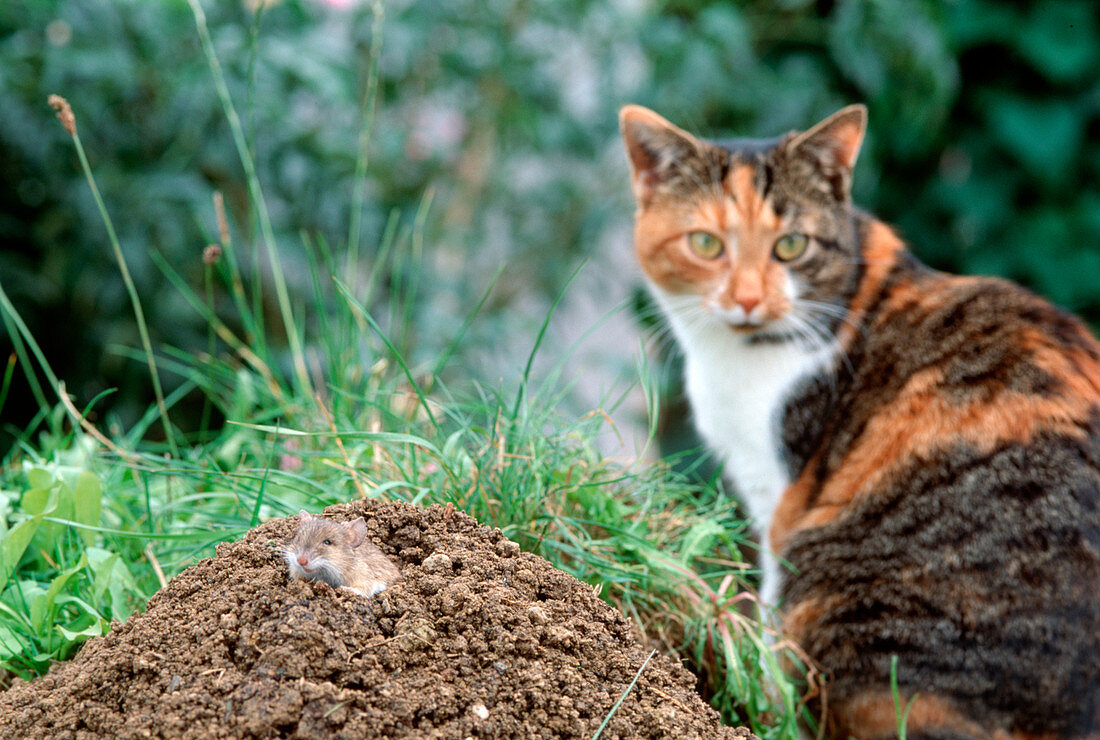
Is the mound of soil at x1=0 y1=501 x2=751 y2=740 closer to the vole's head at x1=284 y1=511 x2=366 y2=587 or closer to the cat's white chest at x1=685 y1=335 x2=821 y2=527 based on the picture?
the vole's head at x1=284 y1=511 x2=366 y2=587

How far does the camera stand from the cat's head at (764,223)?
247cm

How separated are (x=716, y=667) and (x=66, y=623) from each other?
Result: 113cm

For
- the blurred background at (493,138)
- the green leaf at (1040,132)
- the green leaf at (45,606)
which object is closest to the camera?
the green leaf at (45,606)

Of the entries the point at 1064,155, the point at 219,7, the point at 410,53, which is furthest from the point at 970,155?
the point at 219,7

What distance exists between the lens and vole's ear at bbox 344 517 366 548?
1.33 meters

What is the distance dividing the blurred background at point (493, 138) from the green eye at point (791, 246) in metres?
0.60

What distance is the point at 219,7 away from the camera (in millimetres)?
3363

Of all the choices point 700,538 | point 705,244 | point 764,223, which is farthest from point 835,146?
point 700,538

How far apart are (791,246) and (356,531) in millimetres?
1578

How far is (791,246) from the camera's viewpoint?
8.25ft

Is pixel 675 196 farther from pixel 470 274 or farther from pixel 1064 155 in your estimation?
pixel 1064 155

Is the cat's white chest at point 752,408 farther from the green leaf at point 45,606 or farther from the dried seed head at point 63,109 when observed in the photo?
the dried seed head at point 63,109

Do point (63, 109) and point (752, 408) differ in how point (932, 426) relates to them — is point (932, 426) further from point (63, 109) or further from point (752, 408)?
point (63, 109)

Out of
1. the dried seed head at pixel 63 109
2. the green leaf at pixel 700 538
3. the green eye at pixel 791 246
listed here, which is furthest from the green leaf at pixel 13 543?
the green eye at pixel 791 246
